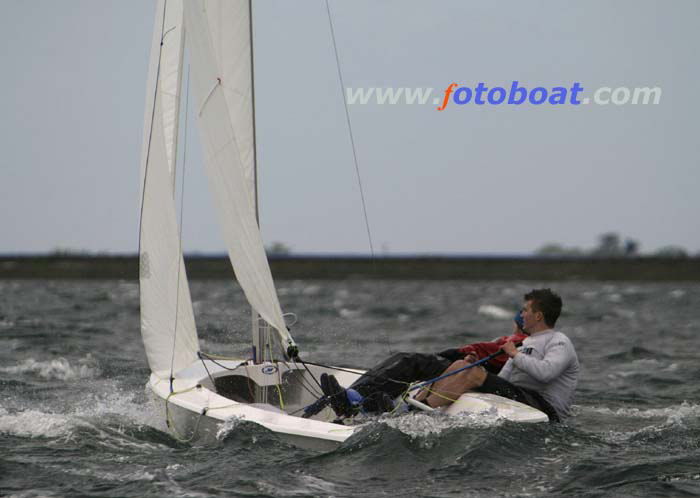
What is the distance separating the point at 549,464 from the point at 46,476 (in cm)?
346

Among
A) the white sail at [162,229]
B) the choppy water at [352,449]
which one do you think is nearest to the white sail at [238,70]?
the white sail at [162,229]

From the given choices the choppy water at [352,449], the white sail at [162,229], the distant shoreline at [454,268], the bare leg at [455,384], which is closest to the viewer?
the choppy water at [352,449]

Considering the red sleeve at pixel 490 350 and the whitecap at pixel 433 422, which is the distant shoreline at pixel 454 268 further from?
the whitecap at pixel 433 422

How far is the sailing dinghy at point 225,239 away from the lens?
730cm

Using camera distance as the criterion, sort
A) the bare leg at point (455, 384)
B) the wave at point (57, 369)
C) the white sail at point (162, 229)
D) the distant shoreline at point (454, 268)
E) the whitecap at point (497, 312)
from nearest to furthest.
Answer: the bare leg at point (455, 384)
the white sail at point (162, 229)
the wave at point (57, 369)
the whitecap at point (497, 312)
the distant shoreline at point (454, 268)

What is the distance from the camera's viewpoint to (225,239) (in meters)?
7.49

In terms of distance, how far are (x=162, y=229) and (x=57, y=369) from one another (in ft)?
16.4

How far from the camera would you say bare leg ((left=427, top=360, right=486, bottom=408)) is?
257 inches

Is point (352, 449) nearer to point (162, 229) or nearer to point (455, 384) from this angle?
point (455, 384)

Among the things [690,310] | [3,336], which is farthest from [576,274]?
[3,336]

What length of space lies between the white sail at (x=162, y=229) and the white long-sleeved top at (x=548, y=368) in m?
2.92

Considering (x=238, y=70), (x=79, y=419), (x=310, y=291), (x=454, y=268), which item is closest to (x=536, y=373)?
(x=238, y=70)

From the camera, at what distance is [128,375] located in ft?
38.0

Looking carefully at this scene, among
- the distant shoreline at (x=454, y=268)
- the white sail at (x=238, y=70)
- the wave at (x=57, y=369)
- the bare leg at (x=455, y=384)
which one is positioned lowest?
the wave at (x=57, y=369)
